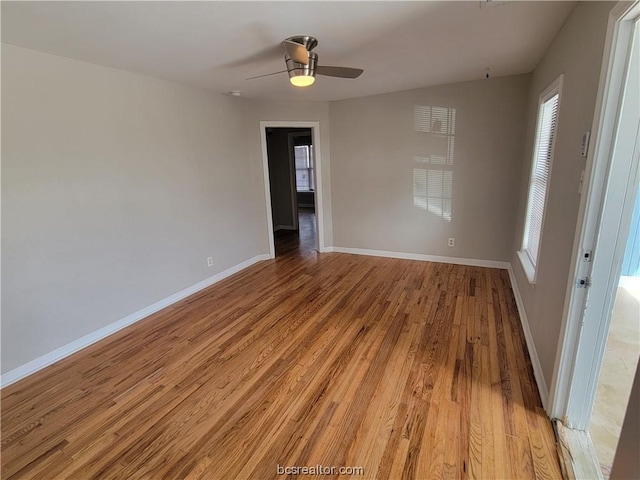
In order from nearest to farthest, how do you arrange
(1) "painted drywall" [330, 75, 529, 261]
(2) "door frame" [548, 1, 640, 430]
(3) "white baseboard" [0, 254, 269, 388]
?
(2) "door frame" [548, 1, 640, 430] < (3) "white baseboard" [0, 254, 269, 388] < (1) "painted drywall" [330, 75, 529, 261]

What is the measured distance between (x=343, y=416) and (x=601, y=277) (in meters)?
1.55

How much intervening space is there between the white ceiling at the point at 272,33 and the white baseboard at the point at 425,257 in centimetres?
238

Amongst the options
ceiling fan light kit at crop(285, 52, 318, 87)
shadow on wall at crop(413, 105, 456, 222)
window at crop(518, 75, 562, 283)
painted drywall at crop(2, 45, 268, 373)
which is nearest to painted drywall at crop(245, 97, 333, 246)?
painted drywall at crop(2, 45, 268, 373)

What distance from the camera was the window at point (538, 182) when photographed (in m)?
2.60

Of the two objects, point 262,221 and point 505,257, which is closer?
point 505,257

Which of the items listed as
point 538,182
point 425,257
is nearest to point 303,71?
point 538,182

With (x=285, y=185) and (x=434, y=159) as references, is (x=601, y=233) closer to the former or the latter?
(x=434, y=159)

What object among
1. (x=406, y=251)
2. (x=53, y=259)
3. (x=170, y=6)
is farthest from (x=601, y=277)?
(x=53, y=259)

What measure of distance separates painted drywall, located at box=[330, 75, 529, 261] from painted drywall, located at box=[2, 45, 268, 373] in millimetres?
1969

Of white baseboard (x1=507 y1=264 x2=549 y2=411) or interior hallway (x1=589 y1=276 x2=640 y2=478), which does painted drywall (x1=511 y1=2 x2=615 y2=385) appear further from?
interior hallway (x1=589 y1=276 x2=640 y2=478)

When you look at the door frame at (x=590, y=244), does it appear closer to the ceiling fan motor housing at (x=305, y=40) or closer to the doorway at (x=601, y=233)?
the doorway at (x=601, y=233)

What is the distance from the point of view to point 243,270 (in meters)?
4.57

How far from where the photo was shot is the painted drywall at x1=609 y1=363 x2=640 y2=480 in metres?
0.96

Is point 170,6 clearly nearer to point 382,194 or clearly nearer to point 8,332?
point 8,332
